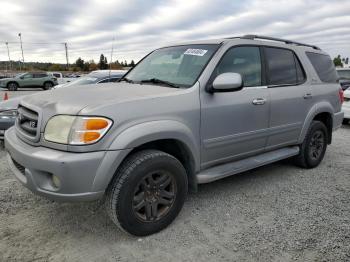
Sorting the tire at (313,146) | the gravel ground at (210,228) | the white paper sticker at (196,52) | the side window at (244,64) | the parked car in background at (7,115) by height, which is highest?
the white paper sticker at (196,52)

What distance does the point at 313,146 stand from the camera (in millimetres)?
5043

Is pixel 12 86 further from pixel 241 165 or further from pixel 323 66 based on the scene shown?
pixel 241 165

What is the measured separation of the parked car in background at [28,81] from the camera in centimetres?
2370

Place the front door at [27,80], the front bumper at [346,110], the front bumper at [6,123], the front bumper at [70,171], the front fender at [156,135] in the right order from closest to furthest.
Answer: the front bumper at [70,171], the front fender at [156,135], the front bumper at [6,123], the front bumper at [346,110], the front door at [27,80]

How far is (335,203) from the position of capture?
3.76 m

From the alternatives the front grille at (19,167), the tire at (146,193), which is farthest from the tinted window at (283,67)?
the front grille at (19,167)

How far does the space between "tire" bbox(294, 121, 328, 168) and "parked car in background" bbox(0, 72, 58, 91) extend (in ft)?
76.9

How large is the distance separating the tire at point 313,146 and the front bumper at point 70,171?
316 cm

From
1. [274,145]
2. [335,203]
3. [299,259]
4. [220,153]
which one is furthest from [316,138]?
[299,259]

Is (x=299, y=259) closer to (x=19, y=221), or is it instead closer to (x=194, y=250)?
(x=194, y=250)

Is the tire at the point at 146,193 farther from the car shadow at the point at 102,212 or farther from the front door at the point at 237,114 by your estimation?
the front door at the point at 237,114

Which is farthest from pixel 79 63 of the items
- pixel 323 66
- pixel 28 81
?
pixel 323 66

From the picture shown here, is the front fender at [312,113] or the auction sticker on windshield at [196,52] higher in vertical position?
the auction sticker on windshield at [196,52]

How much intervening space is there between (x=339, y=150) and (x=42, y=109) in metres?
5.46
